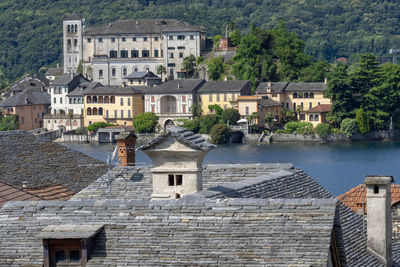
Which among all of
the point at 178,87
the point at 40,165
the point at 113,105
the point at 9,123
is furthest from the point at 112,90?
the point at 40,165

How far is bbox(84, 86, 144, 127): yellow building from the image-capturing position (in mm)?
128750

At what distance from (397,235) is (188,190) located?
6.02m

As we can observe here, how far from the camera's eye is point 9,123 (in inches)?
5138

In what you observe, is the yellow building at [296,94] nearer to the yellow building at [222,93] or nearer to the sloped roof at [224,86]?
the sloped roof at [224,86]

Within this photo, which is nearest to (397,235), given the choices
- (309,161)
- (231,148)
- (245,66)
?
(309,161)

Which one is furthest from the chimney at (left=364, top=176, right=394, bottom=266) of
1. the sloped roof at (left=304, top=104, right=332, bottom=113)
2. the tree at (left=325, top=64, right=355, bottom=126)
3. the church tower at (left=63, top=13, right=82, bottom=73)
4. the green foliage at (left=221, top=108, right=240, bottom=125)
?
the church tower at (left=63, top=13, right=82, bottom=73)

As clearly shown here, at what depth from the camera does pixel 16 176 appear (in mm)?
23031

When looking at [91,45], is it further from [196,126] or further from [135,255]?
[135,255]

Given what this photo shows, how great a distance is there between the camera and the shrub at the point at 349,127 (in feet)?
376

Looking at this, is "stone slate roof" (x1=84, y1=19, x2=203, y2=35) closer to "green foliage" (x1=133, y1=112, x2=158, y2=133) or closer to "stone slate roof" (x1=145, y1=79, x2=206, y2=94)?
"stone slate roof" (x1=145, y1=79, x2=206, y2=94)

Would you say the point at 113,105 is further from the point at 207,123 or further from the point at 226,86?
the point at 207,123

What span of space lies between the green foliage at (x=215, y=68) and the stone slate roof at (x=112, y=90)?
8210 mm

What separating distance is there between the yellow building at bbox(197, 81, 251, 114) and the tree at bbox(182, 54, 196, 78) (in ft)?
28.4

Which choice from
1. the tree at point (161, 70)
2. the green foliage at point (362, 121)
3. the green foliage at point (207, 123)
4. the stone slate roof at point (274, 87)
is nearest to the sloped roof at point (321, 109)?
the stone slate roof at point (274, 87)
